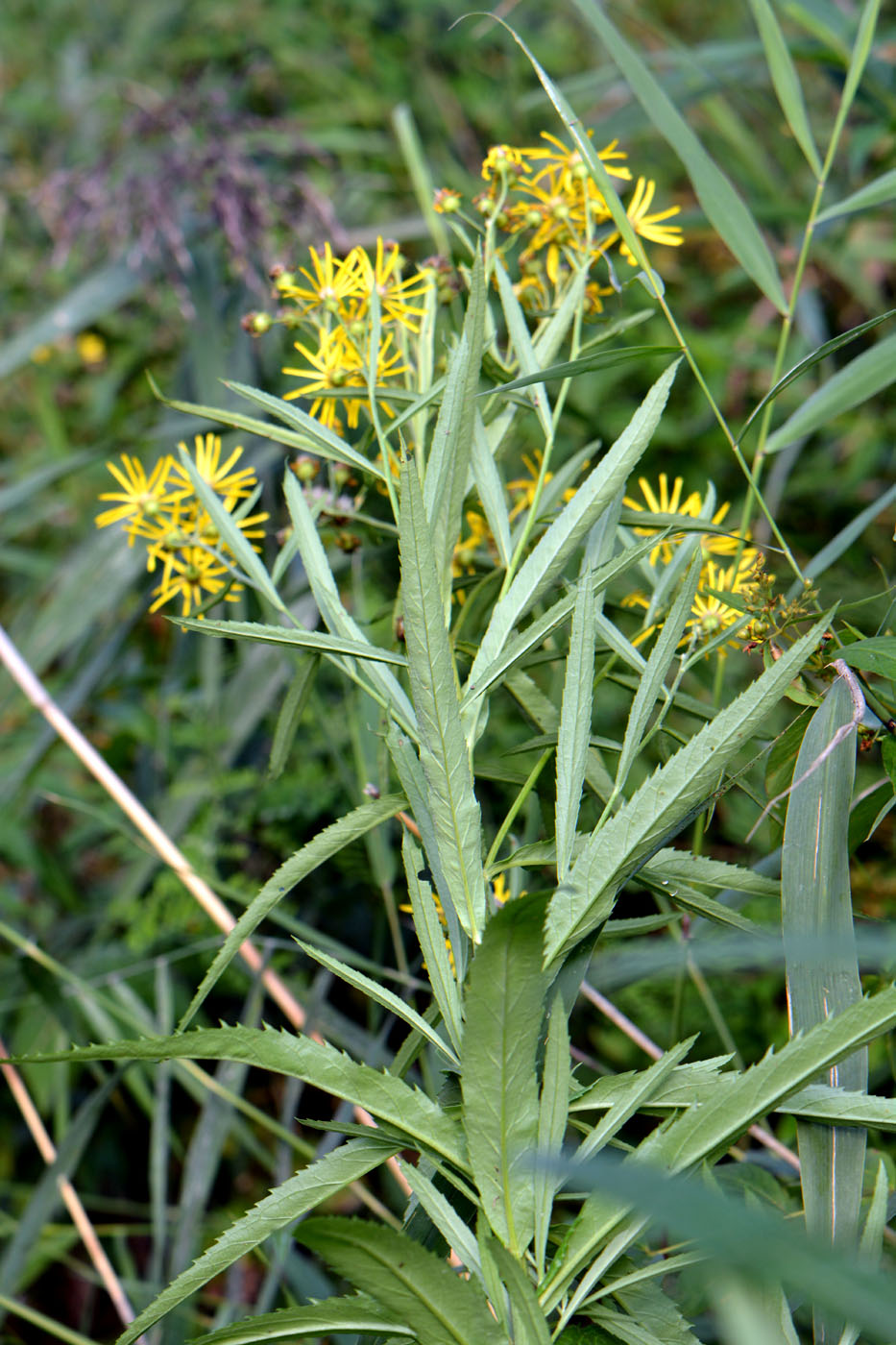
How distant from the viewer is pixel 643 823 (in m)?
0.30

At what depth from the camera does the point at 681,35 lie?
1.75 meters

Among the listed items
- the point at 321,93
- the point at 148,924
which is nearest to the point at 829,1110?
the point at 148,924

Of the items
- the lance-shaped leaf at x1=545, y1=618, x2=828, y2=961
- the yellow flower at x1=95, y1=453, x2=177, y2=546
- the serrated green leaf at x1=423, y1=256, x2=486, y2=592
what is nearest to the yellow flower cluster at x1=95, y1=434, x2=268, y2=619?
the yellow flower at x1=95, y1=453, x2=177, y2=546

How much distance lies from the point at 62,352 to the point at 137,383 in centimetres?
15

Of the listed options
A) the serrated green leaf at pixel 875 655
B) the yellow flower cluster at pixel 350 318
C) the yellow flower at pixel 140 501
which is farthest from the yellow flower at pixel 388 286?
the serrated green leaf at pixel 875 655

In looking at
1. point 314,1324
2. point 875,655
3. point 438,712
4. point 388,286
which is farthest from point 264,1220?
point 388,286

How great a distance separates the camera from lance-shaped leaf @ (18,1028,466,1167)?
0.29m

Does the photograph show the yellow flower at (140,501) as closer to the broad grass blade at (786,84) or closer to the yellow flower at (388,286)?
the yellow flower at (388,286)

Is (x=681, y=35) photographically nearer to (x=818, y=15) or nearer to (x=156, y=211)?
(x=818, y=15)

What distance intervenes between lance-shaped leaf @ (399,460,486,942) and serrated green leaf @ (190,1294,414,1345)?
0.11 m

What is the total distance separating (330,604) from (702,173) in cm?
27

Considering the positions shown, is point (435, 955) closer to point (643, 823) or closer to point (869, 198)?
point (643, 823)

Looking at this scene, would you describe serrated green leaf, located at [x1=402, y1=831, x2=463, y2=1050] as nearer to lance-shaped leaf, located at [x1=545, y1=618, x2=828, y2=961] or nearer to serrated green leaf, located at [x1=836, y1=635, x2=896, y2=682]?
lance-shaped leaf, located at [x1=545, y1=618, x2=828, y2=961]

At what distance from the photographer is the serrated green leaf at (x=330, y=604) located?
360mm
